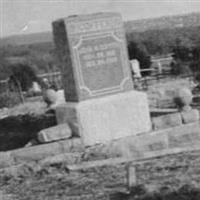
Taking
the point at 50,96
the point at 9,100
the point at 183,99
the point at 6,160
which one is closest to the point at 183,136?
the point at 183,99

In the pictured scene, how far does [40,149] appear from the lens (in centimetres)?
762

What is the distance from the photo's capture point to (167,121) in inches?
333

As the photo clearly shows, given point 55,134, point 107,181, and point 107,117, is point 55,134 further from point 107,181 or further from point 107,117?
point 107,181

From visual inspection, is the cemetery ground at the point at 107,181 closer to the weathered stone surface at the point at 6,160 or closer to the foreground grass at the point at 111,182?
the foreground grass at the point at 111,182

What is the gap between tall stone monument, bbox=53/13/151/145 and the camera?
8.07 metres

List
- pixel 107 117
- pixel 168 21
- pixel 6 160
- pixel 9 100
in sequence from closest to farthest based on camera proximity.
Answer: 1. pixel 6 160
2. pixel 107 117
3. pixel 9 100
4. pixel 168 21

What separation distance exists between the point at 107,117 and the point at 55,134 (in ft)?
2.65

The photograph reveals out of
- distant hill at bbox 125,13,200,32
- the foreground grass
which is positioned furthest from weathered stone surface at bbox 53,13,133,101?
distant hill at bbox 125,13,200,32

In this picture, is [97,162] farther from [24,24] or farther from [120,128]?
[24,24]

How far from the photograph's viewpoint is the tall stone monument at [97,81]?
8.07 meters

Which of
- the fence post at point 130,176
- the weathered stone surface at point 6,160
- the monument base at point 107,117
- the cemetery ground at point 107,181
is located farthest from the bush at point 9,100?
the fence post at point 130,176

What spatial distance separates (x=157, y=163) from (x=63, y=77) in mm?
2563

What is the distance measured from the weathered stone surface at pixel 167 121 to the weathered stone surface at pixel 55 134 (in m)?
1.38

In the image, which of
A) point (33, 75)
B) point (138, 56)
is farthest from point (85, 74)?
point (138, 56)
